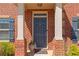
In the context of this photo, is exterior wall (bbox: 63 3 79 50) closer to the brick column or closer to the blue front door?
the blue front door

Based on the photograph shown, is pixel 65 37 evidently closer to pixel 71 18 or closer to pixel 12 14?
pixel 71 18

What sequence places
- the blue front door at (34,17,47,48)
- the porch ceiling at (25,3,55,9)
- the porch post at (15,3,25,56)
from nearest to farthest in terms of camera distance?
the porch post at (15,3,25,56)
the porch ceiling at (25,3,55,9)
the blue front door at (34,17,47,48)

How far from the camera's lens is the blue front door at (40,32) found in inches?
762

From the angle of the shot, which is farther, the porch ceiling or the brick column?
the porch ceiling

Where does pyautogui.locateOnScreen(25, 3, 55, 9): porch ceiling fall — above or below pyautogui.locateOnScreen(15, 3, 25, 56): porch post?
above

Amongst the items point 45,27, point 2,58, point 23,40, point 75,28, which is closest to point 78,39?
point 75,28

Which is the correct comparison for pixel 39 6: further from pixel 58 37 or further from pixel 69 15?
pixel 58 37

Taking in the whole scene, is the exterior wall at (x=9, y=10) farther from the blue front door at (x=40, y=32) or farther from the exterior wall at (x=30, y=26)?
the blue front door at (x=40, y=32)

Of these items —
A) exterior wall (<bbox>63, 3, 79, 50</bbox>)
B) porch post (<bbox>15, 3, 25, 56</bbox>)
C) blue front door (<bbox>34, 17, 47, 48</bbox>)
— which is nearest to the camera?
porch post (<bbox>15, 3, 25, 56</bbox>)

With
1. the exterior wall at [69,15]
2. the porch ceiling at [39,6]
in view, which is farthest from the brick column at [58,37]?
the exterior wall at [69,15]

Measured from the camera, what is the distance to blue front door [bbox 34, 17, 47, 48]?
19.3 m

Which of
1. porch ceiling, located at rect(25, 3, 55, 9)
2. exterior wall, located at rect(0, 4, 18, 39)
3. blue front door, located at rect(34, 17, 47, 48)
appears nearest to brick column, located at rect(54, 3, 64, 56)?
porch ceiling, located at rect(25, 3, 55, 9)

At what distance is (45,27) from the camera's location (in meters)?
19.4

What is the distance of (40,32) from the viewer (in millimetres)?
19484
